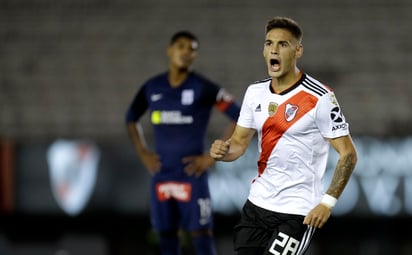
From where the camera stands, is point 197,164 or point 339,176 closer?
point 339,176

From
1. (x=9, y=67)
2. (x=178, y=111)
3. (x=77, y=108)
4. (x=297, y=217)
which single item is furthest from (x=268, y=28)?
(x=9, y=67)

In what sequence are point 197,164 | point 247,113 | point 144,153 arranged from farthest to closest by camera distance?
point 144,153
point 197,164
point 247,113

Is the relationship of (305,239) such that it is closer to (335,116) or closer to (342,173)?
(342,173)

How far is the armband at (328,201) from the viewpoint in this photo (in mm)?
5089

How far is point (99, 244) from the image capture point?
410 inches

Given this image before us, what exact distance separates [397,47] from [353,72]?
29.0 inches

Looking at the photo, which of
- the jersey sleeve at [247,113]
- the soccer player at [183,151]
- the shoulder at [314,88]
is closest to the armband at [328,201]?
the shoulder at [314,88]

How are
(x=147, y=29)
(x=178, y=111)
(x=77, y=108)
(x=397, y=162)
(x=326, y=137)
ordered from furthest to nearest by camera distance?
(x=147, y=29)
(x=77, y=108)
(x=397, y=162)
(x=178, y=111)
(x=326, y=137)

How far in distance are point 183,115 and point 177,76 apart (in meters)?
0.34

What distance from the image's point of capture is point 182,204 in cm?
→ 738

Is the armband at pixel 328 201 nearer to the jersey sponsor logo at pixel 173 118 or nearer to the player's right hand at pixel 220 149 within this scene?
the player's right hand at pixel 220 149

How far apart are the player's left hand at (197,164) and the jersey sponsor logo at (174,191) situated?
0.37 feet

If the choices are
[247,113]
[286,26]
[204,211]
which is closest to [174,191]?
[204,211]

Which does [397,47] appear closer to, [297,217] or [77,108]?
[77,108]
